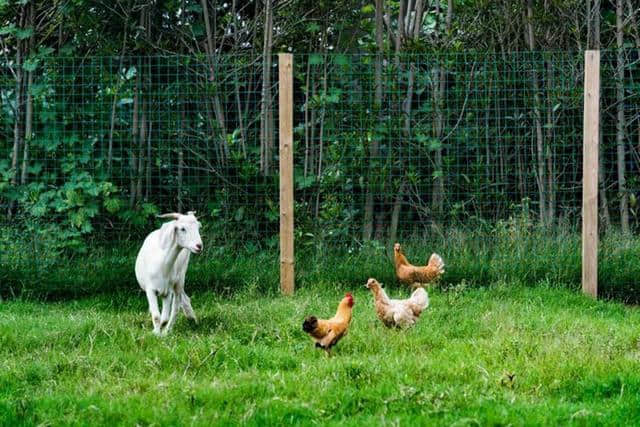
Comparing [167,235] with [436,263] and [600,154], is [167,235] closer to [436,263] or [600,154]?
[436,263]

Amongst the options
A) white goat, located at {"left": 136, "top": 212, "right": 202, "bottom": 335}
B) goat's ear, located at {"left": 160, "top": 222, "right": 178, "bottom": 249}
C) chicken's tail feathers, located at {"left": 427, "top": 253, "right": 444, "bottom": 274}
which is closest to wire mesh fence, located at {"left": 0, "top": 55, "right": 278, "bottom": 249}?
chicken's tail feathers, located at {"left": 427, "top": 253, "right": 444, "bottom": 274}

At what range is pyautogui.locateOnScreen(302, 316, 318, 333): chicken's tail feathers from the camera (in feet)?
20.8

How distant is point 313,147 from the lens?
10.5 meters

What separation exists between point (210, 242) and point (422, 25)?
12.8ft

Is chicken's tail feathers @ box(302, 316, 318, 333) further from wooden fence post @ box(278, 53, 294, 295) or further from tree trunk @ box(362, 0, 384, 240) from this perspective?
tree trunk @ box(362, 0, 384, 240)

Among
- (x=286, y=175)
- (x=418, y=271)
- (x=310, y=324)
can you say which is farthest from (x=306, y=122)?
(x=310, y=324)

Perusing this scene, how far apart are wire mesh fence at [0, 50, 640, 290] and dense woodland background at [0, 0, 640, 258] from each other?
17mm

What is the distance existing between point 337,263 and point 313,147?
1.31m

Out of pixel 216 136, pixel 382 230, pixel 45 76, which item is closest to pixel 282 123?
pixel 216 136

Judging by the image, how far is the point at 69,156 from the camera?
1015 cm

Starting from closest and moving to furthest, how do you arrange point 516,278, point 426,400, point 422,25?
point 426,400 → point 516,278 → point 422,25

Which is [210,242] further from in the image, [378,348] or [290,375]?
[290,375]

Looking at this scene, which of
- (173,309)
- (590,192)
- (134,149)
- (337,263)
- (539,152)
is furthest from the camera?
(539,152)

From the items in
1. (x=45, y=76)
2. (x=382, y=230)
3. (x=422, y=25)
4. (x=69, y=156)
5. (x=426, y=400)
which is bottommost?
(x=426, y=400)
